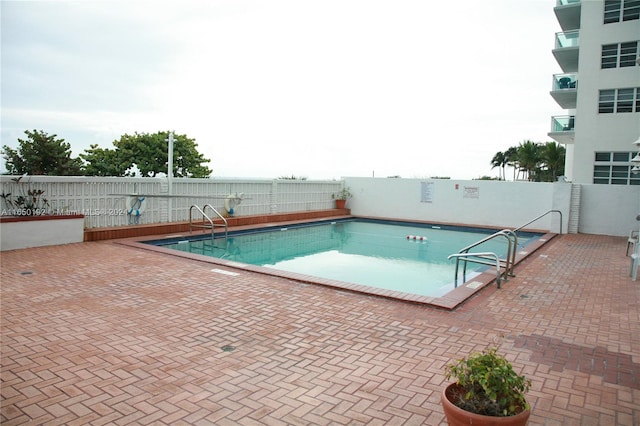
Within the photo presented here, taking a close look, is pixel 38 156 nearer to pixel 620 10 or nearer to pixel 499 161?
pixel 620 10

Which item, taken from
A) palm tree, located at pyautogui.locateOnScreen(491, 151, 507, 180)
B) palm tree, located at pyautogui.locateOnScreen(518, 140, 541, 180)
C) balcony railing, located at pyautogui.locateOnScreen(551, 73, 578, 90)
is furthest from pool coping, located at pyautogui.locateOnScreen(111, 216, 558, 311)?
palm tree, located at pyautogui.locateOnScreen(491, 151, 507, 180)

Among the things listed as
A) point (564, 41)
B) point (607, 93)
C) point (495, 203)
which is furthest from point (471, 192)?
point (564, 41)

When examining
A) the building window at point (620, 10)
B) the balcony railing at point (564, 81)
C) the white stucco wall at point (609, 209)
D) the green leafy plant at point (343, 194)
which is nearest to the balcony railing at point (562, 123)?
the balcony railing at point (564, 81)

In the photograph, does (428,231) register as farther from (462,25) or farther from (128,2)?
(128,2)

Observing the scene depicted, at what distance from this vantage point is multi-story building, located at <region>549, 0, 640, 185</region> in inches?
631

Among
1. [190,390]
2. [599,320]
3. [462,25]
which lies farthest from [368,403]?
[462,25]

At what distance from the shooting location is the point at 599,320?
484cm

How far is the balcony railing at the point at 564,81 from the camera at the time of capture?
18.4 m

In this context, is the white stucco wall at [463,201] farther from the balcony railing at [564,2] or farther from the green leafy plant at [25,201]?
the green leafy plant at [25,201]

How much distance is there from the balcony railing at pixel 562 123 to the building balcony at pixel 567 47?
280cm

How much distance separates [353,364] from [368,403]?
644 mm

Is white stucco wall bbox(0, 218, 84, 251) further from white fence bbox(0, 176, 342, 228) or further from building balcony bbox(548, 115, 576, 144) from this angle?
building balcony bbox(548, 115, 576, 144)

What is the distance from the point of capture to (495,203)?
15.3 m

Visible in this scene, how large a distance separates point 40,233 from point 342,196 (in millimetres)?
11528
